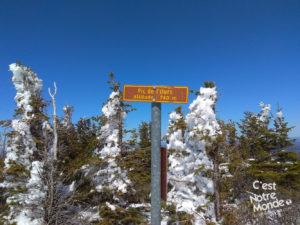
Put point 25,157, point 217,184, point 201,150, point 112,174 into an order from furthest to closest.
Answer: point 112,174 < point 25,157 < point 201,150 < point 217,184

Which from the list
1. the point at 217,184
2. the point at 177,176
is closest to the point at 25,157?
the point at 177,176

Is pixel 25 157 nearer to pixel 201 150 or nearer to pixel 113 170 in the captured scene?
pixel 113 170

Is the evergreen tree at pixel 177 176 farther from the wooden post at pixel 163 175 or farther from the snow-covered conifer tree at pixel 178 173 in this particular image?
the wooden post at pixel 163 175

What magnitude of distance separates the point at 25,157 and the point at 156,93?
9368 mm

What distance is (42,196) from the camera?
7980 millimetres

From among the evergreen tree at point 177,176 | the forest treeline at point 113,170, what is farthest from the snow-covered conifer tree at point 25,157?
the evergreen tree at point 177,176

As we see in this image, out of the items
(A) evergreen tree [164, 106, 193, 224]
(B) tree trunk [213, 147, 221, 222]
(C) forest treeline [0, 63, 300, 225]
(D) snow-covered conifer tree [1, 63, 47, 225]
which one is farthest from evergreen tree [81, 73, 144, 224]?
(B) tree trunk [213, 147, 221, 222]

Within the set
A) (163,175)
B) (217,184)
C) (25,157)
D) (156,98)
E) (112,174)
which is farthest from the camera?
(112,174)

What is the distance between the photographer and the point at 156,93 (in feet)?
7.91

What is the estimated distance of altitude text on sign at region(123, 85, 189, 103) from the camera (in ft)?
7.84

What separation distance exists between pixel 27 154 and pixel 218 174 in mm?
9425

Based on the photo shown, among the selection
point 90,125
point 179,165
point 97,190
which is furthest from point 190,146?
point 90,125

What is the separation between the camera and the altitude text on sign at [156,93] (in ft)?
7.84

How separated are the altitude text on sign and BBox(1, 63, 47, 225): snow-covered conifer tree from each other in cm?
750
